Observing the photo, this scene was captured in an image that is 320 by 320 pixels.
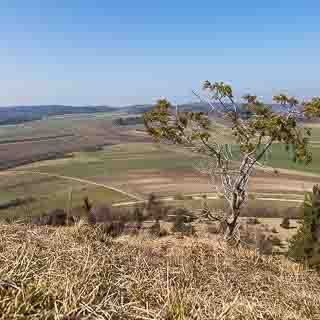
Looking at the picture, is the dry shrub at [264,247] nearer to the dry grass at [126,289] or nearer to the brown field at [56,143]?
the dry grass at [126,289]

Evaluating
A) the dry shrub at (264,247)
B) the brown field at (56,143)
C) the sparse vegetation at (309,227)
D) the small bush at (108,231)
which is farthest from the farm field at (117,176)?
the small bush at (108,231)

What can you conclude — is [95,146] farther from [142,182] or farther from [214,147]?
[214,147]

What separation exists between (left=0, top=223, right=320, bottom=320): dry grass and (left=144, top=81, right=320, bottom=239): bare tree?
722 centimetres

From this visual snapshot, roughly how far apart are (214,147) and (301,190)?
5811 cm

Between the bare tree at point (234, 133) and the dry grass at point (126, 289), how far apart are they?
7219 millimetres

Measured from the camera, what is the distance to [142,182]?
255ft

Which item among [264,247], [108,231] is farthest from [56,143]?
[108,231]

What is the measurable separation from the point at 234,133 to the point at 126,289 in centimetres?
1061

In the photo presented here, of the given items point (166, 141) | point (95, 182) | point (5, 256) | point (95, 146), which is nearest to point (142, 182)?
point (95, 182)

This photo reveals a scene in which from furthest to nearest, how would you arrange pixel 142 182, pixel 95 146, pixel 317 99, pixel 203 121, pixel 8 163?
pixel 95 146 < pixel 8 163 < pixel 142 182 < pixel 203 121 < pixel 317 99

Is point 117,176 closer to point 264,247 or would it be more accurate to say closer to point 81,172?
point 81,172

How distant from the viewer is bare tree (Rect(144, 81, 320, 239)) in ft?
40.7

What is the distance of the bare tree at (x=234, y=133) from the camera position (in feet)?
40.7

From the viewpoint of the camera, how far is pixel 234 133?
13641 mm
